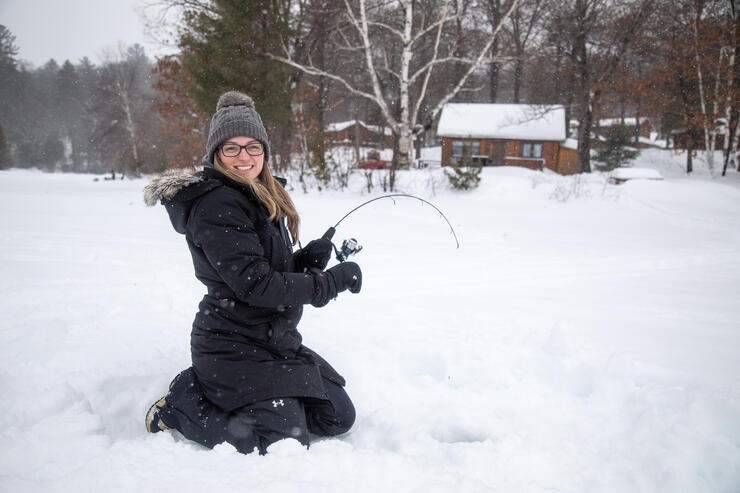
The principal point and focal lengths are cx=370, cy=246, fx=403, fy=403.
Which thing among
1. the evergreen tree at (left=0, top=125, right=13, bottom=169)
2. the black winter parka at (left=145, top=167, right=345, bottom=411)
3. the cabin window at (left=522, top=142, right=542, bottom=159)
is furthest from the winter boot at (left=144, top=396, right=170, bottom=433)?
the evergreen tree at (left=0, top=125, right=13, bottom=169)

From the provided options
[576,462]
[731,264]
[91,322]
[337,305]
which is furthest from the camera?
[731,264]

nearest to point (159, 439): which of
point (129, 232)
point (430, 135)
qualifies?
point (129, 232)

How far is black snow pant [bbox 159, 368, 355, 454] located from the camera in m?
1.90

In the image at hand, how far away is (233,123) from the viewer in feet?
6.72

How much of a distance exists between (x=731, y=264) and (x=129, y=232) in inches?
331

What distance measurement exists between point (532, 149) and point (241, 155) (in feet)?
87.6

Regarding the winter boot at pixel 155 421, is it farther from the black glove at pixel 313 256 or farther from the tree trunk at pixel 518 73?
the tree trunk at pixel 518 73

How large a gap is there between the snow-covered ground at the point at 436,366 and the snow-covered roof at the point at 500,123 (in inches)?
808

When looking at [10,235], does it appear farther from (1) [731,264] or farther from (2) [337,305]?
(1) [731,264]

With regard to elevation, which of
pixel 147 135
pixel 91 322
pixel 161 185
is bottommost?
pixel 91 322

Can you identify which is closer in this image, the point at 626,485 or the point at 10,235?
the point at 626,485

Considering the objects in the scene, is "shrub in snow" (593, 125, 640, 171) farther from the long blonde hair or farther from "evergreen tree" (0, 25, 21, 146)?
"evergreen tree" (0, 25, 21, 146)

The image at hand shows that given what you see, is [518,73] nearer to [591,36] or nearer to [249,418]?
[591,36]

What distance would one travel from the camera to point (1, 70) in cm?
3447
